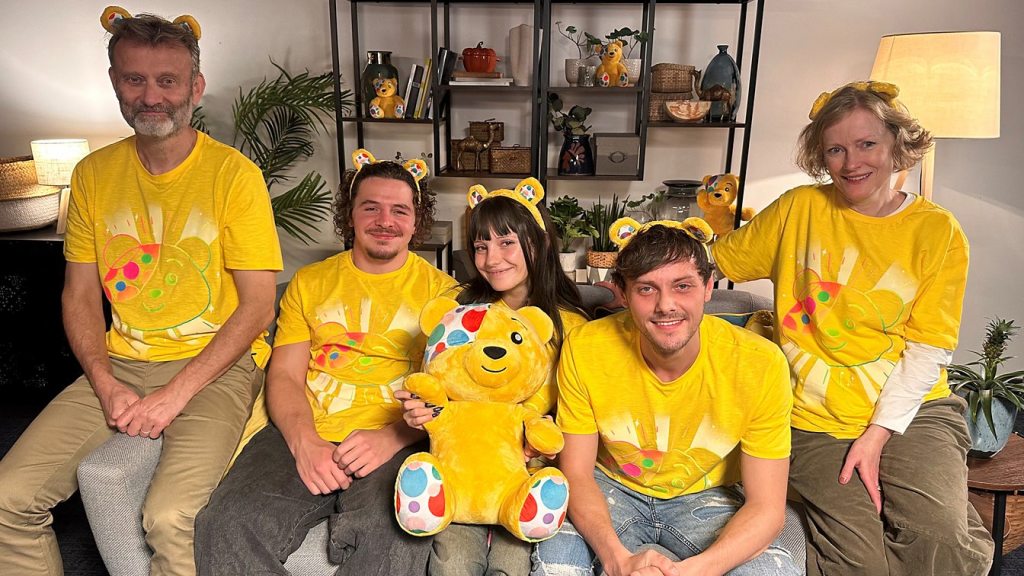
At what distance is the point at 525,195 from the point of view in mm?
1908

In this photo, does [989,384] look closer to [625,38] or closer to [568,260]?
[568,260]

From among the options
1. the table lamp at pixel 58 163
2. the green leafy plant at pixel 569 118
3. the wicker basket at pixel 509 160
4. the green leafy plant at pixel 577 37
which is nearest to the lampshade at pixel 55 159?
the table lamp at pixel 58 163

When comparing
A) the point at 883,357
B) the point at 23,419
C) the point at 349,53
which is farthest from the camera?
the point at 349,53

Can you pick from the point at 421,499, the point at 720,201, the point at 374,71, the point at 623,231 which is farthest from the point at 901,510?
the point at 374,71

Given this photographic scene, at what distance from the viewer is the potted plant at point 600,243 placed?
322cm

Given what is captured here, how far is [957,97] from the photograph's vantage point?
2549mm

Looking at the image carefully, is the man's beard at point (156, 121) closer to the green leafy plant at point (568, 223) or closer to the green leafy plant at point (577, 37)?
the green leafy plant at point (568, 223)

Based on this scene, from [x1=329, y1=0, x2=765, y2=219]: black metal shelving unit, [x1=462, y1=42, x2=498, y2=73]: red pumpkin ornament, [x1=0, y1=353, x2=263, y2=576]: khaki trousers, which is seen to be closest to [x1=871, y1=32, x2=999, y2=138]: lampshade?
[x1=329, y1=0, x2=765, y2=219]: black metal shelving unit

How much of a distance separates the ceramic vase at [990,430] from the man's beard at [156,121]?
2117 millimetres

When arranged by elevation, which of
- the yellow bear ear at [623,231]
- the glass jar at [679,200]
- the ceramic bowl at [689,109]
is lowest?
the glass jar at [679,200]

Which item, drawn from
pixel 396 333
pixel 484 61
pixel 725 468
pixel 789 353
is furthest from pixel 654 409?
pixel 484 61

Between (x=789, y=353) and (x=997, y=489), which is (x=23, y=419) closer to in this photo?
(x=789, y=353)

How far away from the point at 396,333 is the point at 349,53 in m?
2.05

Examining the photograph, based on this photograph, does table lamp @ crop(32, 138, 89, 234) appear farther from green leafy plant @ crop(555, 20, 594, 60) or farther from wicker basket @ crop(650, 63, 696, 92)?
wicker basket @ crop(650, 63, 696, 92)
